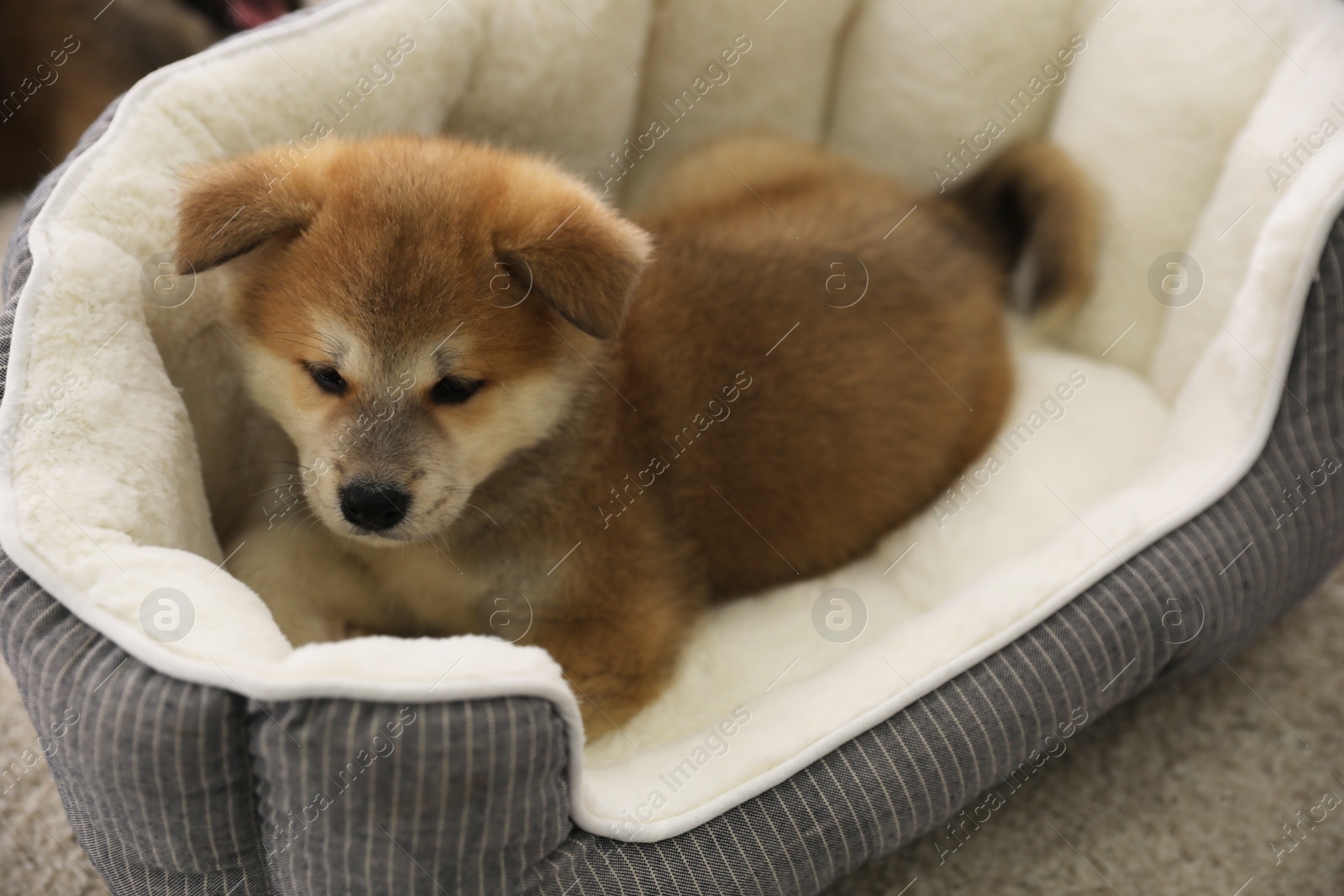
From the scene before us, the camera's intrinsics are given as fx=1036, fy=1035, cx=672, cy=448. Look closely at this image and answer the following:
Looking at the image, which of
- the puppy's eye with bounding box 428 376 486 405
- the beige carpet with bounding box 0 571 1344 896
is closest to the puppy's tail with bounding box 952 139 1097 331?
the beige carpet with bounding box 0 571 1344 896

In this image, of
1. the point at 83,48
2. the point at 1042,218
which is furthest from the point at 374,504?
the point at 83,48

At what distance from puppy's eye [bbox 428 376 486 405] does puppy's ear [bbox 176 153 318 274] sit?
0.30m

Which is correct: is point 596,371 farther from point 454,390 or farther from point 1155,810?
point 1155,810

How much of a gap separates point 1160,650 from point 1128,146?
1.18m

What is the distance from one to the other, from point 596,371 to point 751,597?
0.61 metres

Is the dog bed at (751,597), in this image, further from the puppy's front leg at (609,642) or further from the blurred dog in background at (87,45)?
the blurred dog in background at (87,45)

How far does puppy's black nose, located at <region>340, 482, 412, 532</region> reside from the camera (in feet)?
4.70

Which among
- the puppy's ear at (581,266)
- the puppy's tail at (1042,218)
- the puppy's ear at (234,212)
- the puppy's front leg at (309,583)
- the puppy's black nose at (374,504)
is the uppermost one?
the puppy's ear at (234,212)

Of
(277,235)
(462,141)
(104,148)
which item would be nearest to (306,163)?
(277,235)

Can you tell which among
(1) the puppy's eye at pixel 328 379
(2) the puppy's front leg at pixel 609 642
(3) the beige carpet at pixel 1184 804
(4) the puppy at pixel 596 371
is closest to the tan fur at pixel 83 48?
(4) the puppy at pixel 596 371

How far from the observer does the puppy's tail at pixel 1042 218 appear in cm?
233

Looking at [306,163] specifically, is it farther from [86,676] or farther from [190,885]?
[190,885]

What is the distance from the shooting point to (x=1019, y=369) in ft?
7.86

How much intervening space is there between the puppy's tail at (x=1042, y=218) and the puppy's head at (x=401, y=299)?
3.91 ft
